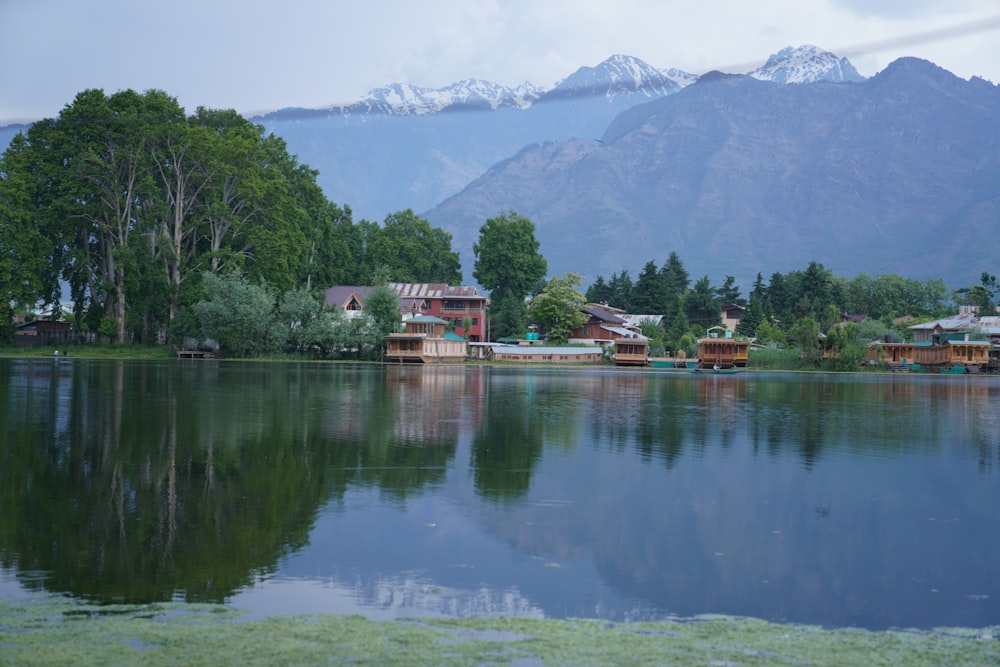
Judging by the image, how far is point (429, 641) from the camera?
974 centimetres

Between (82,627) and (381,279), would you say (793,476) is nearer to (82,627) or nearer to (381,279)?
(82,627)

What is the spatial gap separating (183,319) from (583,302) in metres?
44.8

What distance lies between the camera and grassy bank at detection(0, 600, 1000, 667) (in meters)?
9.14

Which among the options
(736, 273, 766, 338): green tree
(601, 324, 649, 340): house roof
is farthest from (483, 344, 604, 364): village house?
(736, 273, 766, 338): green tree

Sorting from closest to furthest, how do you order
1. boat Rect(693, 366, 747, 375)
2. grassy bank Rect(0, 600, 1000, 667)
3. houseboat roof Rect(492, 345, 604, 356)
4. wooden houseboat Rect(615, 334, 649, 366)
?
grassy bank Rect(0, 600, 1000, 667), boat Rect(693, 366, 747, 375), wooden houseboat Rect(615, 334, 649, 366), houseboat roof Rect(492, 345, 604, 356)

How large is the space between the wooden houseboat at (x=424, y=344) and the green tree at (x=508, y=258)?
26774mm

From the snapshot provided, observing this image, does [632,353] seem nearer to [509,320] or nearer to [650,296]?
[509,320]

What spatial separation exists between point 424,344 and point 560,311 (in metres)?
21.6

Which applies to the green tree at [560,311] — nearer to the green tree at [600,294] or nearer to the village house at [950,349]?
the green tree at [600,294]

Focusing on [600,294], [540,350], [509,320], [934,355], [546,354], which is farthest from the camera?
[600,294]

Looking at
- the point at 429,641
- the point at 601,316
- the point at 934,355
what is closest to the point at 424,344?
the point at 601,316

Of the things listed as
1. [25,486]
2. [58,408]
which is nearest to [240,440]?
[25,486]

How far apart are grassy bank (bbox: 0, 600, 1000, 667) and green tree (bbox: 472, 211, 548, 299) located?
105m

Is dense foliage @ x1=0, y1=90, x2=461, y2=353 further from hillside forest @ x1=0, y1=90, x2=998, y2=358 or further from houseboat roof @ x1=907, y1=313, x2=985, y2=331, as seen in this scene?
houseboat roof @ x1=907, y1=313, x2=985, y2=331
